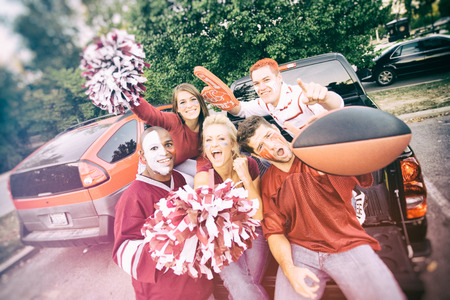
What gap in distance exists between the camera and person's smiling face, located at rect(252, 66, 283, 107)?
1881mm

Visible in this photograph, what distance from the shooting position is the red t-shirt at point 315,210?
1.33 metres

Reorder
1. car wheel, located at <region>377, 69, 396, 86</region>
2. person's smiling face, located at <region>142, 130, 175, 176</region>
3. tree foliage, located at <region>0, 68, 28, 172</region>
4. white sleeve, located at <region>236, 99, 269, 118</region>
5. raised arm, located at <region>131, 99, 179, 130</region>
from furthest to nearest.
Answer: car wheel, located at <region>377, 69, 396, 86</region> → white sleeve, located at <region>236, 99, 269, 118</region> → raised arm, located at <region>131, 99, 179, 130</region> → person's smiling face, located at <region>142, 130, 175, 176</region> → tree foliage, located at <region>0, 68, 28, 172</region>

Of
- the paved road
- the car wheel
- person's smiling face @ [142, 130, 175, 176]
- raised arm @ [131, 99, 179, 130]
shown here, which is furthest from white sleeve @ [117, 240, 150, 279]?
the car wheel

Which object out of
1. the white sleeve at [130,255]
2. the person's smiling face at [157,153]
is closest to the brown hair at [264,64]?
the person's smiling face at [157,153]

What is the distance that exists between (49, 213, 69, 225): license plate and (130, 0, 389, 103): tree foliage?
1.66m

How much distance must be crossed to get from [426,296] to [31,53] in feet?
8.37

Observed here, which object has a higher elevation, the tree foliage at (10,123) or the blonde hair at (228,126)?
the tree foliage at (10,123)

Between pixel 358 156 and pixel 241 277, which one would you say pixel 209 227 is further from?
pixel 358 156

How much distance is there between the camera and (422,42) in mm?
2619

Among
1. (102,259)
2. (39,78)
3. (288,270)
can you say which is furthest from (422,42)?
(102,259)

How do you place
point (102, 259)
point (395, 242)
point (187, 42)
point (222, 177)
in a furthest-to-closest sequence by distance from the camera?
point (102, 259) → point (187, 42) → point (222, 177) → point (395, 242)

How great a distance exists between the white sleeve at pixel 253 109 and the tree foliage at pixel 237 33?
1.70 ft

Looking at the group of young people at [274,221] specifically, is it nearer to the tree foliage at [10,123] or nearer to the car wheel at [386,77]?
the tree foliage at [10,123]

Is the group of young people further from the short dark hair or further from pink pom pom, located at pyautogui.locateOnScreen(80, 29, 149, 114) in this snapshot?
pink pom pom, located at pyautogui.locateOnScreen(80, 29, 149, 114)
